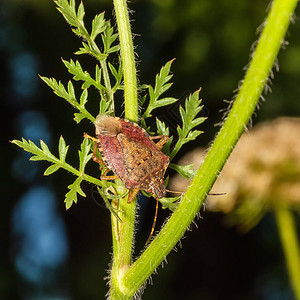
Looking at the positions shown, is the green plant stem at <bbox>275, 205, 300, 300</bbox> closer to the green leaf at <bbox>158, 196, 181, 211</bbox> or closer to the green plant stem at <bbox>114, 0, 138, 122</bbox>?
the green leaf at <bbox>158, 196, 181, 211</bbox>

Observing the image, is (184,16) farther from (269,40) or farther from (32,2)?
(269,40)

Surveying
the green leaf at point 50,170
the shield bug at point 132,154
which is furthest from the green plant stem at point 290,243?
the green leaf at point 50,170

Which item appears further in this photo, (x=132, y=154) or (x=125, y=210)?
(x=132, y=154)

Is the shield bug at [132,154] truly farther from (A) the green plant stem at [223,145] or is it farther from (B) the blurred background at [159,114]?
(B) the blurred background at [159,114]

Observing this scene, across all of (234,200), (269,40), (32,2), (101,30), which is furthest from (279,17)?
(32,2)

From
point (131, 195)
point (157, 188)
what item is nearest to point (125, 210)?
point (131, 195)

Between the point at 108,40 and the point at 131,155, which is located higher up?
the point at 108,40

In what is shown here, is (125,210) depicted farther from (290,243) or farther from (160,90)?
(290,243)
